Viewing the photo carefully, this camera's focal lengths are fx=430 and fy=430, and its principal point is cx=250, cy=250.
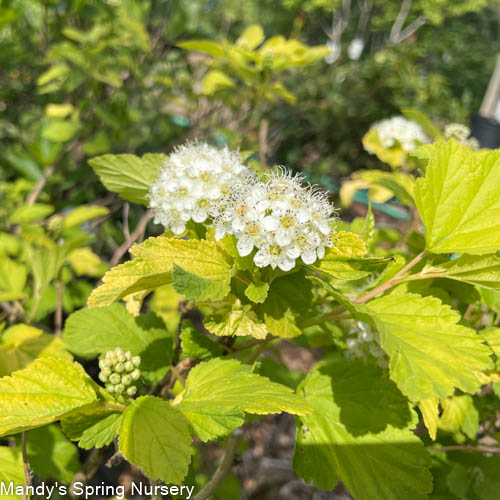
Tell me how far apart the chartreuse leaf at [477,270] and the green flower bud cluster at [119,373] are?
535mm

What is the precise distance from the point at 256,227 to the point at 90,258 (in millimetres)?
1216

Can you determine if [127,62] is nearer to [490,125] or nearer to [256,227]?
[256,227]

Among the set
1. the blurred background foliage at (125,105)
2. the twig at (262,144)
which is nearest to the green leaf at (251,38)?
the blurred background foliage at (125,105)

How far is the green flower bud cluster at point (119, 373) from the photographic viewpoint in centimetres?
71

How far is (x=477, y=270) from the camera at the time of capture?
69 cm

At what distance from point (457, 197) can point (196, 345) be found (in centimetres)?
51

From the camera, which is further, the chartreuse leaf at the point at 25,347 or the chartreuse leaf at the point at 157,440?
the chartreuse leaf at the point at 25,347

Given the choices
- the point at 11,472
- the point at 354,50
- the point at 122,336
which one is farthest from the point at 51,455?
the point at 354,50

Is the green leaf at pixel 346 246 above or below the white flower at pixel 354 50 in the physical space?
above

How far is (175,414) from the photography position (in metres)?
0.66

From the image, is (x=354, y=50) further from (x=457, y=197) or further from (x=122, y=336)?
(x=122, y=336)

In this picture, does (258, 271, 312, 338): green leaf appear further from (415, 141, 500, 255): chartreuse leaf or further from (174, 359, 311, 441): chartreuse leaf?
(415, 141, 500, 255): chartreuse leaf

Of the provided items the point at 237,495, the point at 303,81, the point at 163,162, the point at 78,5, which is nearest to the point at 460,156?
the point at 163,162

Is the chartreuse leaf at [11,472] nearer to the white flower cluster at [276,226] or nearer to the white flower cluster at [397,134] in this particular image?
the white flower cluster at [276,226]
